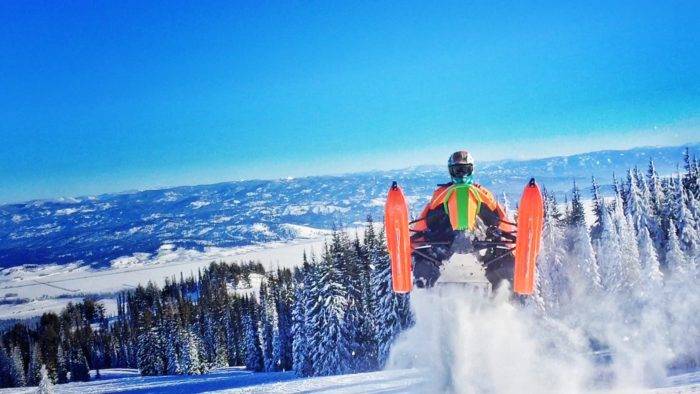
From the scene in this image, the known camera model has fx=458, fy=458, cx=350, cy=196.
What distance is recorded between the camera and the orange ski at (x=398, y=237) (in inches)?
346

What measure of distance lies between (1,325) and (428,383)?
21508 centimetres

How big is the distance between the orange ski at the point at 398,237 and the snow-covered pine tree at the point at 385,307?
18.6 meters

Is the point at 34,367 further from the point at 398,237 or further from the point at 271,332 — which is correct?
the point at 398,237

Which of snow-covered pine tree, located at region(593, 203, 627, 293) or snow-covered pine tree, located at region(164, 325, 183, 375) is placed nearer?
snow-covered pine tree, located at region(593, 203, 627, 293)

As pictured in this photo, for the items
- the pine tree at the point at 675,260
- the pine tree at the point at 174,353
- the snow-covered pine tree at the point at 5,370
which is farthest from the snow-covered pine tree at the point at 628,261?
the snow-covered pine tree at the point at 5,370

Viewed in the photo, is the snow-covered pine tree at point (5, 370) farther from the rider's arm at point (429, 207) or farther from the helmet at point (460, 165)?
the helmet at point (460, 165)

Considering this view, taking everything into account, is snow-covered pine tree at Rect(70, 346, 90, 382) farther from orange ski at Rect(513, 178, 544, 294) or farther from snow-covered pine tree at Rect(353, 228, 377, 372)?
orange ski at Rect(513, 178, 544, 294)

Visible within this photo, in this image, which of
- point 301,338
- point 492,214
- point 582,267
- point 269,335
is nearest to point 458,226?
point 492,214

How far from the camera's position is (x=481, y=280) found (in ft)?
29.3

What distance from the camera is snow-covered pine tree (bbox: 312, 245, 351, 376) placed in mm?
31562

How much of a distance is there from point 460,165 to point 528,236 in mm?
1831

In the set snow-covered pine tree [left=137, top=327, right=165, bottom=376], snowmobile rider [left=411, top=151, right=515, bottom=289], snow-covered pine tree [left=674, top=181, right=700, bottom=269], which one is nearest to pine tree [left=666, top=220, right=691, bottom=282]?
snow-covered pine tree [left=674, top=181, right=700, bottom=269]

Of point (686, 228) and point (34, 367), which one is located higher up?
point (686, 228)

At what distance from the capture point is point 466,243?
871 cm
